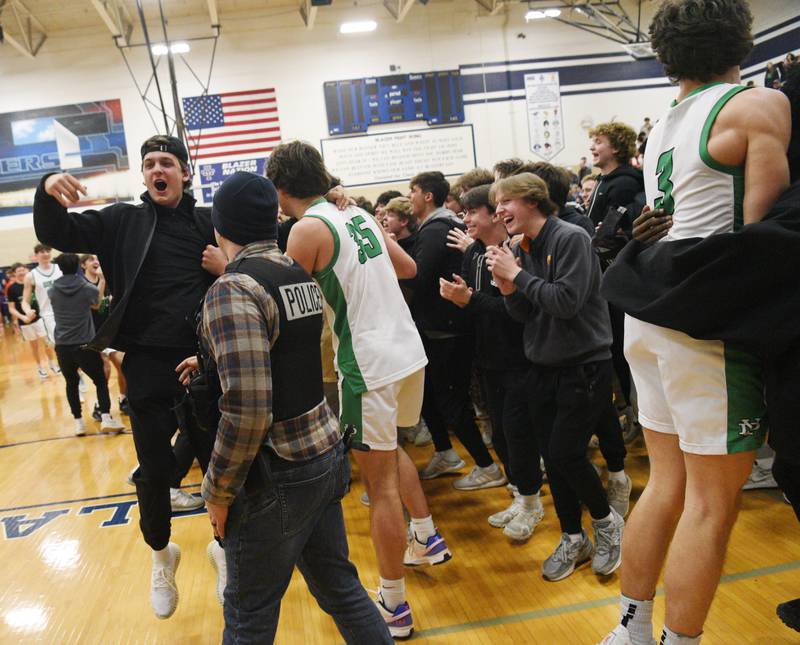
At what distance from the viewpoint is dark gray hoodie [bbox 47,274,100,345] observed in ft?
20.7

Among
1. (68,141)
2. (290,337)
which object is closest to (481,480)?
(290,337)

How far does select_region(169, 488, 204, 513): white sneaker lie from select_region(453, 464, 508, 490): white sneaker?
5.26ft

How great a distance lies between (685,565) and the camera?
5.68 feet

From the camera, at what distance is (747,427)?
168 cm

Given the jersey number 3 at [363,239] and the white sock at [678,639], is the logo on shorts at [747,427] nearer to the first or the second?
the white sock at [678,639]

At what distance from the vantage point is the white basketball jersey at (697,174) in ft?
5.55

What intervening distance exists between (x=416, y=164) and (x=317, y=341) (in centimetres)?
1338

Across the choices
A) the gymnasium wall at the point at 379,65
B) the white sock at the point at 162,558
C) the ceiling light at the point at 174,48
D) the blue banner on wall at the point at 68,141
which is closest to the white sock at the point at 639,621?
the white sock at the point at 162,558

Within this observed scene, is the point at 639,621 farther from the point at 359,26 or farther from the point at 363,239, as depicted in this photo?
the point at 359,26

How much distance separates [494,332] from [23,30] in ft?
45.0

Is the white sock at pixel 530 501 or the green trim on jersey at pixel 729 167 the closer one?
the green trim on jersey at pixel 729 167

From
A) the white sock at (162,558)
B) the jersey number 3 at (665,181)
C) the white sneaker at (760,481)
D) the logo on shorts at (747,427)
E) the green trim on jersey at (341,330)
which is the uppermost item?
the jersey number 3 at (665,181)

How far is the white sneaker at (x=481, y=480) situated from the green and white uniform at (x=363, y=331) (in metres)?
A: 1.56

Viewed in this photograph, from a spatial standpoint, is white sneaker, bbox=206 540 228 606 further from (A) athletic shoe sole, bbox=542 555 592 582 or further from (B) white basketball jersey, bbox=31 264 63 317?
(B) white basketball jersey, bbox=31 264 63 317
